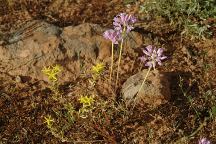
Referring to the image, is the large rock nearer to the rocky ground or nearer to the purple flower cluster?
the rocky ground

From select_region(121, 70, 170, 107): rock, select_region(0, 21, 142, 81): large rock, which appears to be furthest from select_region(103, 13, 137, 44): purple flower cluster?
select_region(0, 21, 142, 81): large rock

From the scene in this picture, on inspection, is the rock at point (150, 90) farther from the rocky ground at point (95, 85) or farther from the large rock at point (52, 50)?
the large rock at point (52, 50)

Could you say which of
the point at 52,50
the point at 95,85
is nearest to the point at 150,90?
the point at 95,85

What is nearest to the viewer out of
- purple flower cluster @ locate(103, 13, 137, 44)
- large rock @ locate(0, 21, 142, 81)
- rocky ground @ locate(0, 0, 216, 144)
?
purple flower cluster @ locate(103, 13, 137, 44)

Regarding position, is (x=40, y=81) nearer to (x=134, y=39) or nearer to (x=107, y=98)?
(x=107, y=98)

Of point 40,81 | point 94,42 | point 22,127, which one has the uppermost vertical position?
point 94,42

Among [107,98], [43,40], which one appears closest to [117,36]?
[107,98]
